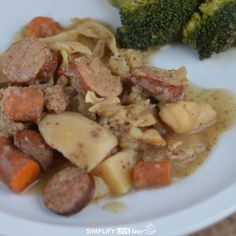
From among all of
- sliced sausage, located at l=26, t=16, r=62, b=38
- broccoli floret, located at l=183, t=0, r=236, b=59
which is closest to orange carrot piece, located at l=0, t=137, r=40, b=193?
sliced sausage, located at l=26, t=16, r=62, b=38

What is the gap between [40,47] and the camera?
280 cm

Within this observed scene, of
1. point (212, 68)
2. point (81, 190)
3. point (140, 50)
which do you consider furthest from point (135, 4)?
point (81, 190)

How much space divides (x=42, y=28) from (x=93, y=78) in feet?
2.53

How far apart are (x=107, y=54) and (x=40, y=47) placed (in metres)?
0.51

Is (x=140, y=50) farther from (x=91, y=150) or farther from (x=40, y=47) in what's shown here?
(x=91, y=150)

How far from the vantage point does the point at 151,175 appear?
97.7 inches

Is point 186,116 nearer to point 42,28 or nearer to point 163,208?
point 163,208

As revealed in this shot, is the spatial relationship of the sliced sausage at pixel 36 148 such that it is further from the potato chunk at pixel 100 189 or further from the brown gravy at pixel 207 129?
the potato chunk at pixel 100 189

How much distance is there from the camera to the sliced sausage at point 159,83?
2.71m

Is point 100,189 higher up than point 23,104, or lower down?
lower down

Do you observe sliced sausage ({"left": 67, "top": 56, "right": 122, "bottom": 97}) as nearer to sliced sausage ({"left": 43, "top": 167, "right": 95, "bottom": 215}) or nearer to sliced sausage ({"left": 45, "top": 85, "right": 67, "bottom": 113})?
sliced sausage ({"left": 45, "top": 85, "right": 67, "bottom": 113})

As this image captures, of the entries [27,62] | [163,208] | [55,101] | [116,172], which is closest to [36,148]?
[55,101]

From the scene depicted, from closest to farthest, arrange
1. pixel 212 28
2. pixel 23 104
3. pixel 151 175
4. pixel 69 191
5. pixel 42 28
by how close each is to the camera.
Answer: pixel 69 191
pixel 151 175
pixel 23 104
pixel 212 28
pixel 42 28

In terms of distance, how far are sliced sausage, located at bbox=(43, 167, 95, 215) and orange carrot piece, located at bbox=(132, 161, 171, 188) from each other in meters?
0.20
